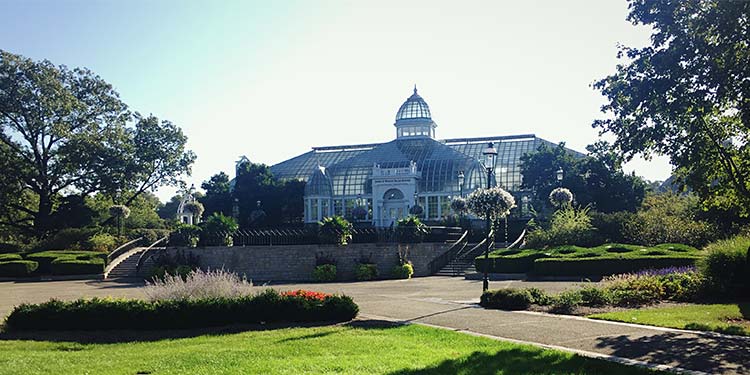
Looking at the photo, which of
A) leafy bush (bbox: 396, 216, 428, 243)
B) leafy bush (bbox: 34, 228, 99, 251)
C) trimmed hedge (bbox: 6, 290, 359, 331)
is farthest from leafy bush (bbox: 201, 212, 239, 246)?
trimmed hedge (bbox: 6, 290, 359, 331)

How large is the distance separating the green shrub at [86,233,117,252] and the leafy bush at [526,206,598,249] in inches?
967

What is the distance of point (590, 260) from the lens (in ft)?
79.6

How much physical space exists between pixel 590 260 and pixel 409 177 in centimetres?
2513

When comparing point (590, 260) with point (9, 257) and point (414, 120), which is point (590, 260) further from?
point (414, 120)

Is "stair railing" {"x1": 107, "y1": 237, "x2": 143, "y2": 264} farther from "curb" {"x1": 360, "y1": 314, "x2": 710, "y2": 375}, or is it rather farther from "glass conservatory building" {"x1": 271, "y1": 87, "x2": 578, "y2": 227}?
"curb" {"x1": 360, "y1": 314, "x2": 710, "y2": 375}

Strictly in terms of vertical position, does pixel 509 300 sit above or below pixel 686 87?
below

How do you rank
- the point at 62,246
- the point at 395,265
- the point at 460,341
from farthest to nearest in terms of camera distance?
1. the point at 62,246
2. the point at 395,265
3. the point at 460,341

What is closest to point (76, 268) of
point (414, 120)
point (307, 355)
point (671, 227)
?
point (307, 355)

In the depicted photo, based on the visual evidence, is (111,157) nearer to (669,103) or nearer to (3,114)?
(3,114)

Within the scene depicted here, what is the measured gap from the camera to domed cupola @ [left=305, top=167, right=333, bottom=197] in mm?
50250

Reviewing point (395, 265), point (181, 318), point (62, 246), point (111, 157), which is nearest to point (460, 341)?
point (181, 318)

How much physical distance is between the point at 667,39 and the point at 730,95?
6.25 feet

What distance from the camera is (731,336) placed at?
10.8 m

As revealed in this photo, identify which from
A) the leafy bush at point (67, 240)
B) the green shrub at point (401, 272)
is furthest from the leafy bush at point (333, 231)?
the leafy bush at point (67, 240)
